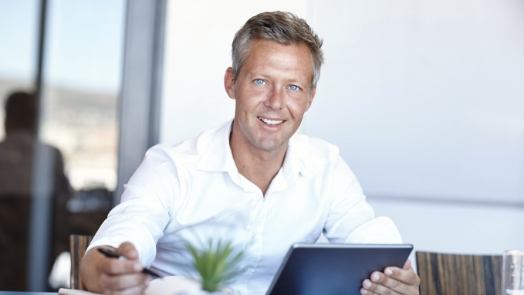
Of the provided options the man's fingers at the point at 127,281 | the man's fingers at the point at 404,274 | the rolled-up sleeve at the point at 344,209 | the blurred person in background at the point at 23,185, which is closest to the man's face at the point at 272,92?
the rolled-up sleeve at the point at 344,209

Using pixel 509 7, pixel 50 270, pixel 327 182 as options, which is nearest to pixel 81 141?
pixel 50 270

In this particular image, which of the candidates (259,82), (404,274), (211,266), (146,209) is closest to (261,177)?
(259,82)

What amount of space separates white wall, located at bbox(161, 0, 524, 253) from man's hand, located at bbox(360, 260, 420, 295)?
1796mm

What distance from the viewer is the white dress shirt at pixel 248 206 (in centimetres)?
256

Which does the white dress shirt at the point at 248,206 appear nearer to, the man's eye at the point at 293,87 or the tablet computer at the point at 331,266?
the man's eye at the point at 293,87

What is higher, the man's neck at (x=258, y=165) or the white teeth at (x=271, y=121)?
the white teeth at (x=271, y=121)

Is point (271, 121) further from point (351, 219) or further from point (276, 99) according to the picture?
point (351, 219)

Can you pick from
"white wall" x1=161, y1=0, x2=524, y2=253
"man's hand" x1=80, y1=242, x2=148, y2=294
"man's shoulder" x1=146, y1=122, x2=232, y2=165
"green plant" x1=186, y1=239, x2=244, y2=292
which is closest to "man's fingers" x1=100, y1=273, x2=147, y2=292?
"man's hand" x1=80, y1=242, x2=148, y2=294

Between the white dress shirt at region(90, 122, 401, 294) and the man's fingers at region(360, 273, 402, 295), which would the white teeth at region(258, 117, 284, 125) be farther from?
the man's fingers at region(360, 273, 402, 295)

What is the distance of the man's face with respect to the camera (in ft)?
8.37

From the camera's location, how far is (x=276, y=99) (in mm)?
2572

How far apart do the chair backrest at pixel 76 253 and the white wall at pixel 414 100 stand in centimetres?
157

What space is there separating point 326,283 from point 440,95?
2.14 m

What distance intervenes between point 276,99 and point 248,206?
312 mm
